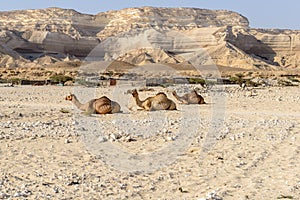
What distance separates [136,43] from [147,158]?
111437mm

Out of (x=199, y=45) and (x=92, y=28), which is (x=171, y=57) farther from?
(x=92, y=28)

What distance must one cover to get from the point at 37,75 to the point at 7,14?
364ft

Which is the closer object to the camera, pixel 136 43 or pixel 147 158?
pixel 147 158

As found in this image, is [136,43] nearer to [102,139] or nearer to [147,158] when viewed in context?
[102,139]

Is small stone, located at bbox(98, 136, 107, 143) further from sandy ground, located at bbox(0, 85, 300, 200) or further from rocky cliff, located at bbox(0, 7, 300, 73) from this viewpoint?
rocky cliff, located at bbox(0, 7, 300, 73)

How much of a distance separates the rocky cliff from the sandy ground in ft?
250

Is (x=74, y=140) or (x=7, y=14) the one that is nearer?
(x=74, y=140)

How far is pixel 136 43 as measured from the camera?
119m

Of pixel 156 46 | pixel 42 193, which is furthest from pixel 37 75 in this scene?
pixel 156 46

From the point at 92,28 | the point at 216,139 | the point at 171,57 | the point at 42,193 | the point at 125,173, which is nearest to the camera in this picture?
the point at 42,193

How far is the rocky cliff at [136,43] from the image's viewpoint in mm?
102312

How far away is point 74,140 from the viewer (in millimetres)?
9594

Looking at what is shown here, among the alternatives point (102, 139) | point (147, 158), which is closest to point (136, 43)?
point (102, 139)

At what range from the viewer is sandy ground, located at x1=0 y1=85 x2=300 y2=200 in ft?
19.9
